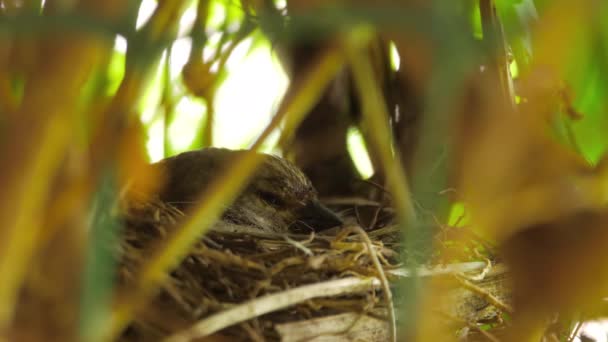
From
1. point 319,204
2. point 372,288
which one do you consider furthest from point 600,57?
point 319,204

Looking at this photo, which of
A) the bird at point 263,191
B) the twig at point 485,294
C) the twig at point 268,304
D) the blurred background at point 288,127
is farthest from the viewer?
the bird at point 263,191

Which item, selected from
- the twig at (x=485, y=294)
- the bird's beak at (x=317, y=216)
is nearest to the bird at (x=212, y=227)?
the bird's beak at (x=317, y=216)

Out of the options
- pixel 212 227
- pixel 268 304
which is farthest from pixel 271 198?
pixel 268 304

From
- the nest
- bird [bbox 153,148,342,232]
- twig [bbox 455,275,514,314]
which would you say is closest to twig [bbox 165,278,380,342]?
the nest

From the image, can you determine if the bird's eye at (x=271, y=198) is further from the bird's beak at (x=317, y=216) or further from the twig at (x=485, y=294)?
the twig at (x=485, y=294)

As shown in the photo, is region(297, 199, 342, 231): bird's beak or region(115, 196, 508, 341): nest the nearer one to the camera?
region(115, 196, 508, 341): nest

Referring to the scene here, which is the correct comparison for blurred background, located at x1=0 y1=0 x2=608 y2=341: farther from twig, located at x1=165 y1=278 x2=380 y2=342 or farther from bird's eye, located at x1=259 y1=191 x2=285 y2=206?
bird's eye, located at x1=259 y1=191 x2=285 y2=206

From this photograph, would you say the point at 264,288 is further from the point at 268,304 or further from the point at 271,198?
the point at 271,198
